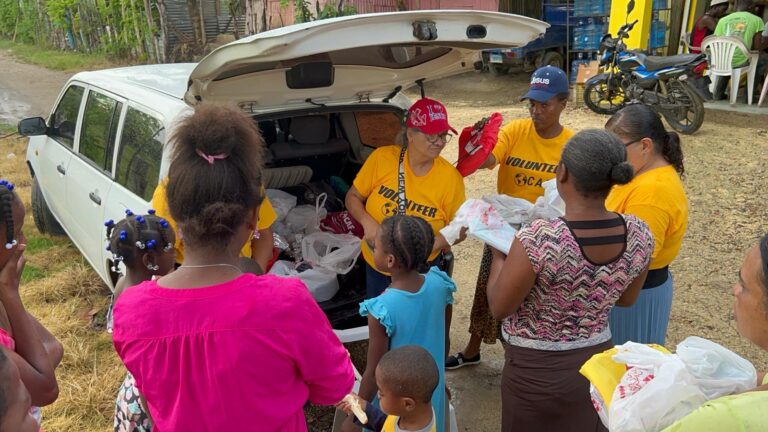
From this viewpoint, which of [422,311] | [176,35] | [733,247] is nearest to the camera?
[422,311]

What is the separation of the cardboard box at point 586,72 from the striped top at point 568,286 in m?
8.84

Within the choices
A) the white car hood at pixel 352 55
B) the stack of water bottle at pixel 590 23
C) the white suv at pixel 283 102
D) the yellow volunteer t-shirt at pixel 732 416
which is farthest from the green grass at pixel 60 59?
the yellow volunteer t-shirt at pixel 732 416

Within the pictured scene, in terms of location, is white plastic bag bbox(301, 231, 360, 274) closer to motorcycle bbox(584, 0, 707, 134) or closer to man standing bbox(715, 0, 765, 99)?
motorcycle bbox(584, 0, 707, 134)

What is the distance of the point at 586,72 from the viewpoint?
10.5 m

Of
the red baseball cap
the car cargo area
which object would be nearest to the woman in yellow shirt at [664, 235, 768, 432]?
the red baseball cap

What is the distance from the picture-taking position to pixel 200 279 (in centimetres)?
152

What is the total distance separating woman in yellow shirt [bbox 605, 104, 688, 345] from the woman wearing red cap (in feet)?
2.72

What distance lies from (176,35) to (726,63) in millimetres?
14295

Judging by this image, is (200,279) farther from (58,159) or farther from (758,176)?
(758,176)

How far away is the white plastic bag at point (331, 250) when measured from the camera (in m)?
3.53

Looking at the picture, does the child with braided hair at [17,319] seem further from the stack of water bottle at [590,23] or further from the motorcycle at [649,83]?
the stack of water bottle at [590,23]

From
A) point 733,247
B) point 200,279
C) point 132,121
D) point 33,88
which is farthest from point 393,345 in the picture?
point 33,88

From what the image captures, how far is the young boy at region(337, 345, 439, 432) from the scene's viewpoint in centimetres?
201

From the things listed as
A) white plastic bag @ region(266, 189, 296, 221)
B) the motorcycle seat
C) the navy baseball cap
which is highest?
the navy baseball cap
